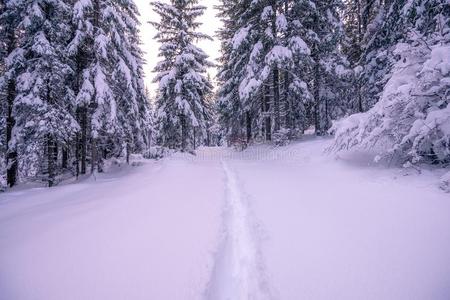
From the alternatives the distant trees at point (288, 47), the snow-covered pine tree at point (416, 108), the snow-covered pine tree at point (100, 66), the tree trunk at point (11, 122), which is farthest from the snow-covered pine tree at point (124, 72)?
the snow-covered pine tree at point (416, 108)

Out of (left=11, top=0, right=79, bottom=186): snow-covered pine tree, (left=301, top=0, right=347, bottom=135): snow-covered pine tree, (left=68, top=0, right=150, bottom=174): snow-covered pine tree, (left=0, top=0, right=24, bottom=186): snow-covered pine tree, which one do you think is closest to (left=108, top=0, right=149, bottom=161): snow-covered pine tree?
(left=68, top=0, right=150, bottom=174): snow-covered pine tree

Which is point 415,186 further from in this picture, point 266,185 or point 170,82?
point 170,82

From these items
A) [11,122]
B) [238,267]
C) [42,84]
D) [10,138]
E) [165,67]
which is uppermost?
[165,67]

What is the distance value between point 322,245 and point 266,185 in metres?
4.01

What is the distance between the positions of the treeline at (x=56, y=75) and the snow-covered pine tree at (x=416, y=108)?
12325mm

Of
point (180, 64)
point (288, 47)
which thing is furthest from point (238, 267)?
point (180, 64)

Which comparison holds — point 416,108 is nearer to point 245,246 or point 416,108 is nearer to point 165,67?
point 245,246

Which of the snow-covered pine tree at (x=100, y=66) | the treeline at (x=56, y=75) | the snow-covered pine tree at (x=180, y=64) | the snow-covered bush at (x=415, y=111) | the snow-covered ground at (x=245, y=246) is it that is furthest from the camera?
the snow-covered pine tree at (x=180, y=64)

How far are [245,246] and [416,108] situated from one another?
5817 millimetres

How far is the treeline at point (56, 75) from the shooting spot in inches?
507

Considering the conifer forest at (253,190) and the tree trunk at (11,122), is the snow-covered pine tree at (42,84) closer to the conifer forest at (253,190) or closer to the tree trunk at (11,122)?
the conifer forest at (253,190)

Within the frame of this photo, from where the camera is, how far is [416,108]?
267 inches

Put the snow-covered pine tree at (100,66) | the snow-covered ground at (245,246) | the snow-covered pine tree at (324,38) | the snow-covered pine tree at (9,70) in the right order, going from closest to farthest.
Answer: the snow-covered ground at (245,246), the snow-covered pine tree at (9,70), the snow-covered pine tree at (100,66), the snow-covered pine tree at (324,38)

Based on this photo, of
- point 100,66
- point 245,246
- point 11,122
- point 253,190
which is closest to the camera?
point 245,246
